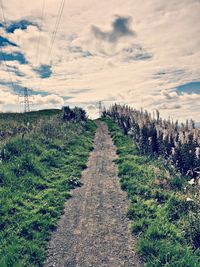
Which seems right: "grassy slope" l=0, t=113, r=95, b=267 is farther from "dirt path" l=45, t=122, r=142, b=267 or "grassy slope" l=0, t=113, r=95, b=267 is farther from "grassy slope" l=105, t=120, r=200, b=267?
"grassy slope" l=105, t=120, r=200, b=267

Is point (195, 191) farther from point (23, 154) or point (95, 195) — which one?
point (23, 154)

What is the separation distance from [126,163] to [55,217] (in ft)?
24.2

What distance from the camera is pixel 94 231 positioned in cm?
1045

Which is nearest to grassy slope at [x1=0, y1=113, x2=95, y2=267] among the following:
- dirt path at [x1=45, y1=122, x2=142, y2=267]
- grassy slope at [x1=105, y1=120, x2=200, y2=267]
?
dirt path at [x1=45, y1=122, x2=142, y2=267]

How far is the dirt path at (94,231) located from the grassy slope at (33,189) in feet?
1.58

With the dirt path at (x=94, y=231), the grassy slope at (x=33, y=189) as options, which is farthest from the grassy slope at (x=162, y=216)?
the grassy slope at (x=33, y=189)

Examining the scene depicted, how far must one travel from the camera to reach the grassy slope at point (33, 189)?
943 cm

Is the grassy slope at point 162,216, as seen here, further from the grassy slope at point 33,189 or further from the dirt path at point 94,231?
the grassy slope at point 33,189

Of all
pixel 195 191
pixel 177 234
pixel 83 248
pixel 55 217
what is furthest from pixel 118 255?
pixel 195 191

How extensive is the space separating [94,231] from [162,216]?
8.20ft

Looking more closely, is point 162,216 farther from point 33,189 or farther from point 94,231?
point 33,189

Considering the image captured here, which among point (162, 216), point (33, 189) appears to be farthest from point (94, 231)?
point (33, 189)

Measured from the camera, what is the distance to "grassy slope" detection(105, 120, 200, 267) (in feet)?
28.1

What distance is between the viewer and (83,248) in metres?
9.41
